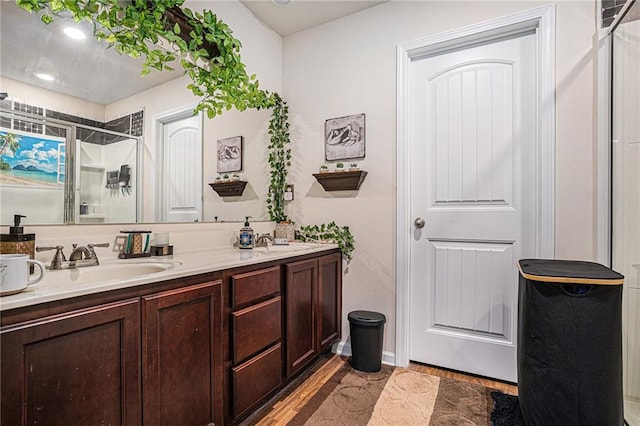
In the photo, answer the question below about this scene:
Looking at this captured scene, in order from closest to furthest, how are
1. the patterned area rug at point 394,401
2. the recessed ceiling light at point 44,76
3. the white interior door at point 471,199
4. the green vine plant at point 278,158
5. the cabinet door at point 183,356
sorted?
1. the cabinet door at point 183,356
2. the recessed ceiling light at point 44,76
3. the patterned area rug at point 394,401
4. the white interior door at point 471,199
5. the green vine plant at point 278,158

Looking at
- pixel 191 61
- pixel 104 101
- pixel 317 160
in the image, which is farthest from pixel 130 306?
pixel 317 160

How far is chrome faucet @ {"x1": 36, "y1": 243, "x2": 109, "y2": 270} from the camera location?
1.32 m

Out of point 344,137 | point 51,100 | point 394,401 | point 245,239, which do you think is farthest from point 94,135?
point 394,401

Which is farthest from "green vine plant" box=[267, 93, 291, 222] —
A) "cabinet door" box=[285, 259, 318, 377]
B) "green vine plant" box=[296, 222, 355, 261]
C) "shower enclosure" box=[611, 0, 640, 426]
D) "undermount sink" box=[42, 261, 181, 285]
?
"shower enclosure" box=[611, 0, 640, 426]

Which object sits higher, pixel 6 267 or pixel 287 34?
pixel 287 34

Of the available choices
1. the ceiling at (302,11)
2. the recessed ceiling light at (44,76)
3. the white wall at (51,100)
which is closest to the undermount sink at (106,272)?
the white wall at (51,100)

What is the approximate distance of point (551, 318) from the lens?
1359 mm

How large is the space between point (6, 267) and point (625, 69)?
264 cm

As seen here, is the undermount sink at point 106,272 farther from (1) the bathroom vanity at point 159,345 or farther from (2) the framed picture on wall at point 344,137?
(2) the framed picture on wall at point 344,137

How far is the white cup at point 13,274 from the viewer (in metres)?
0.85

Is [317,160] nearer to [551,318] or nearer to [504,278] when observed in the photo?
[504,278]

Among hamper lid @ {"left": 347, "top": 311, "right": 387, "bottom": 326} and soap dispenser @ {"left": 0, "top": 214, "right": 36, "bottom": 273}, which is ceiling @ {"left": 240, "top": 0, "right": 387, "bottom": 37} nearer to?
soap dispenser @ {"left": 0, "top": 214, "right": 36, "bottom": 273}

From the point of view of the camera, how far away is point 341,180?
95.7 inches

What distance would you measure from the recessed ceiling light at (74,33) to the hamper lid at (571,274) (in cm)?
227
